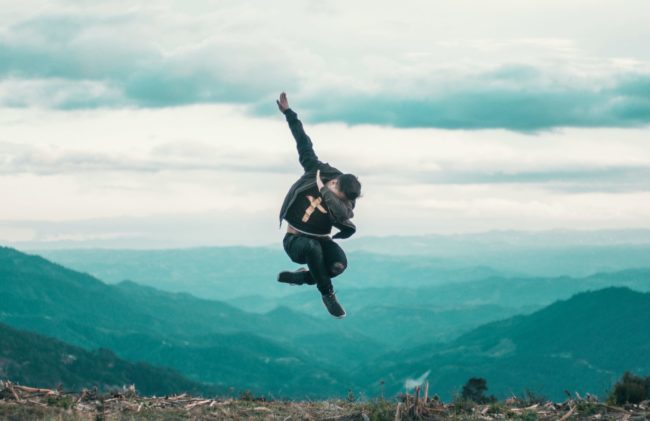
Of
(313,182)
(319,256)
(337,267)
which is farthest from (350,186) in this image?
(337,267)

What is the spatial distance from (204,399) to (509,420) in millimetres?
7590

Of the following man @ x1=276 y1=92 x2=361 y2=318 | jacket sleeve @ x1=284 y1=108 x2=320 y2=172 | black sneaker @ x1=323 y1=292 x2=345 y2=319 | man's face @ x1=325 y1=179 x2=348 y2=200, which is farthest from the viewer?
jacket sleeve @ x1=284 y1=108 x2=320 y2=172

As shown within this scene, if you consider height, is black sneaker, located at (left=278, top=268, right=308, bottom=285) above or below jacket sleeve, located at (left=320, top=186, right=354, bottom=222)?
below

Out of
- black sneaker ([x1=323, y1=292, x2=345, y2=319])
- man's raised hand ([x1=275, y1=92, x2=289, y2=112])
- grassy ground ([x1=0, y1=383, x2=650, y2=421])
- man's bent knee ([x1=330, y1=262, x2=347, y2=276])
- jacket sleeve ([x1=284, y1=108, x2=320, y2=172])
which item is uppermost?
man's raised hand ([x1=275, y1=92, x2=289, y2=112])

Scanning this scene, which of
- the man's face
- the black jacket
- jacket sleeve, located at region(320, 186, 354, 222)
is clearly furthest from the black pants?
the man's face

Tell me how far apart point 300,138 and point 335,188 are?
7.25 ft

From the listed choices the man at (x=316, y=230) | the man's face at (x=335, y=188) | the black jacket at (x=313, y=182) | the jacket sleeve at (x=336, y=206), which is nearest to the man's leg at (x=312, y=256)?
the man at (x=316, y=230)

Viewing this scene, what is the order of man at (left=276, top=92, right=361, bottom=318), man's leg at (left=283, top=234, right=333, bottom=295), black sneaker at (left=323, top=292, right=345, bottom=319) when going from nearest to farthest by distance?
man at (left=276, top=92, right=361, bottom=318)
man's leg at (left=283, top=234, right=333, bottom=295)
black sneaker at (left=323, top=292, right=345, bottom=319)

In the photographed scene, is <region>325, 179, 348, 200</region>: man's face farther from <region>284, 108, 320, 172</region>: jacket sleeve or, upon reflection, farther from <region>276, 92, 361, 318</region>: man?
<region>284, 108, 320, 172</region>: jacket sleeve

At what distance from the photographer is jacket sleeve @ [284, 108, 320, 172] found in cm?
1938

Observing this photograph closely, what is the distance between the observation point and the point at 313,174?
18.9 meters

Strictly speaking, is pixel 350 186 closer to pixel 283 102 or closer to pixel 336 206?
pixel 336 206

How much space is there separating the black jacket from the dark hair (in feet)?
0.62

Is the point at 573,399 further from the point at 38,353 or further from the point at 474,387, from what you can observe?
the point at 38,353
